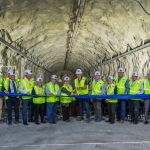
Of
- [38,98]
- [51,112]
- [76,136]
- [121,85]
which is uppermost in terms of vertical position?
[121,85]

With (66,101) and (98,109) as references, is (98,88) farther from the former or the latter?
(66,101)

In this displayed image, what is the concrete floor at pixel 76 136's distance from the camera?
340 inches

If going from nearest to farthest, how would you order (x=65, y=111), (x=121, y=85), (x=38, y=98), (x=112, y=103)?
(x=112, y=103) < (x=38, y=98) < (x=121, y=85) < (x=65, y=111)

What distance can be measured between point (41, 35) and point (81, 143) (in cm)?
1071

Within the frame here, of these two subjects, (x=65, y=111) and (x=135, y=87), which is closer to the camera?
(x=135, y=87)

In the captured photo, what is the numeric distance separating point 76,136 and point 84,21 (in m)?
7.27

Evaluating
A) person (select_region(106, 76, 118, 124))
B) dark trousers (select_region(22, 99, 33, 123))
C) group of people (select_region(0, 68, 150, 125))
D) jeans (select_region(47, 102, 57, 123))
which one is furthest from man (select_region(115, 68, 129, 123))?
dark trousers (select_region(22, 99, 33, 123))

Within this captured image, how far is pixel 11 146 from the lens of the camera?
8820 mm

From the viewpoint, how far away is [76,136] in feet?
33.1

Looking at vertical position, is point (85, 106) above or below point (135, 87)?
below

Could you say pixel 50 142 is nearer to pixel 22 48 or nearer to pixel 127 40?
pixel 127 40

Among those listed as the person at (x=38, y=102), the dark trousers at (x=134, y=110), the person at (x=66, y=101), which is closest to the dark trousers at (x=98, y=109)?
the person at (x=66, y=101)

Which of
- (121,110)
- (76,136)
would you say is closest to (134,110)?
(121,110)

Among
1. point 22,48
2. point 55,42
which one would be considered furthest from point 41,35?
point 55,42
